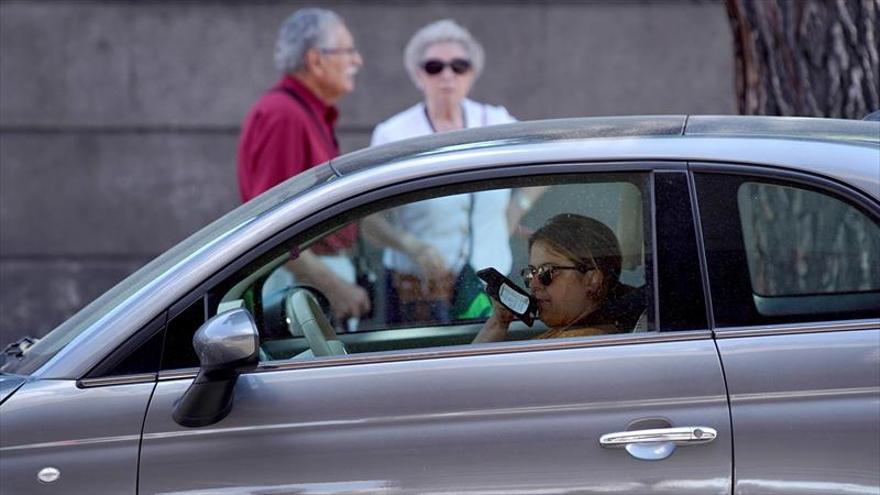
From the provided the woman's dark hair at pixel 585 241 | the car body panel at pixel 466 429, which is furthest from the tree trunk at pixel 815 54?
the car body panel at pixel 466 429

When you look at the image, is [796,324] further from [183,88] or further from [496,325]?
[183,88]

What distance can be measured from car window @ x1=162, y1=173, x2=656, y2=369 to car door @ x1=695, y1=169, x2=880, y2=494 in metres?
0.18

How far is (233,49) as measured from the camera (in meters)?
9.50

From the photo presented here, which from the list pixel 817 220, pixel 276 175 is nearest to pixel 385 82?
pixel 276 175

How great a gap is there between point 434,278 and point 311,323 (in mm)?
318

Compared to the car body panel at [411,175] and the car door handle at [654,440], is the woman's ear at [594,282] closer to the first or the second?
the car body panel at [411,175]

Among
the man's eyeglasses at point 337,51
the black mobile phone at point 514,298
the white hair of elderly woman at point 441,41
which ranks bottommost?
the black mobile phone at point 514,298

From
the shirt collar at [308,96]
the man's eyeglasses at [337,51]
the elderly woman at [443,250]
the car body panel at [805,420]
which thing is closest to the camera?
the car body panel at [805,420]

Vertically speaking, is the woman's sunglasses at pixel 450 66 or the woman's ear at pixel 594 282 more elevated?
the woman's sunglasses at pixel 450 66

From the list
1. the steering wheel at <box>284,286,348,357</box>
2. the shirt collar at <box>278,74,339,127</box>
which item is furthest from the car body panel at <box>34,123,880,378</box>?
the shirt collar at <box>278,74,339,127</box>

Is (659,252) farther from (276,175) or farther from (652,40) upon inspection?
(652,40)

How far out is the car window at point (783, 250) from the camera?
3422 mm

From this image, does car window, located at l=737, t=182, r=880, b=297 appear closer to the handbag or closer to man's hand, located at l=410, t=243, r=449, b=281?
the handbag

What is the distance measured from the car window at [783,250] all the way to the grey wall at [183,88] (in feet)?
19.6
